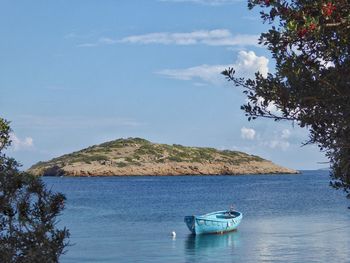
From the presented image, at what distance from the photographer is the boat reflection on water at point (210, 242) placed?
50.2m

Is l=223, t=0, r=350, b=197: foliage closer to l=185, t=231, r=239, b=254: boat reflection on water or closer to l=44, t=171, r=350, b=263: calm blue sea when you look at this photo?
l=44, t=171, r=350, b=263: calm blue sea

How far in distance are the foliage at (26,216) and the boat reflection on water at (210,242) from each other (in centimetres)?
3863

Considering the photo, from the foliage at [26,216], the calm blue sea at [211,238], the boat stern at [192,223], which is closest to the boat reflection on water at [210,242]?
the calm blue sea at [211,238]

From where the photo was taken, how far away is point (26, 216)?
10.7m

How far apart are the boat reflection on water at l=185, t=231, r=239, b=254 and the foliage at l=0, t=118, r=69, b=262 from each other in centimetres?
3863

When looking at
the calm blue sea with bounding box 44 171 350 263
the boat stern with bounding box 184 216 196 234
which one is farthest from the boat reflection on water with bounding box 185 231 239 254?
the boat stern with bounding box 184 216 196 234

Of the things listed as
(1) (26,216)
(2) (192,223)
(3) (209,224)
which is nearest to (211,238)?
(3) (209,224)

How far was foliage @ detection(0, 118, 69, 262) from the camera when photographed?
10266 millimetres

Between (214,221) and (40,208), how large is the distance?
161ft

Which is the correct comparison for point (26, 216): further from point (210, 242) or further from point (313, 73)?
point (210, 242)

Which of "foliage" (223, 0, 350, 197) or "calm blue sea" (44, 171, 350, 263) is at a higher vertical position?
"foliage" (223, 0, 350, 197)

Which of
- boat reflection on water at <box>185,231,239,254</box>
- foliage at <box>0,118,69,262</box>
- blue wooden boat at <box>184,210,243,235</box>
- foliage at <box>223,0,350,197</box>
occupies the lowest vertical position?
boat reflection on water at <box>185,231,239,254</box>

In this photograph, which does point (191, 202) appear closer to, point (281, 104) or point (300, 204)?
point (300, 204)

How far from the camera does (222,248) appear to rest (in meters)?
50.1
